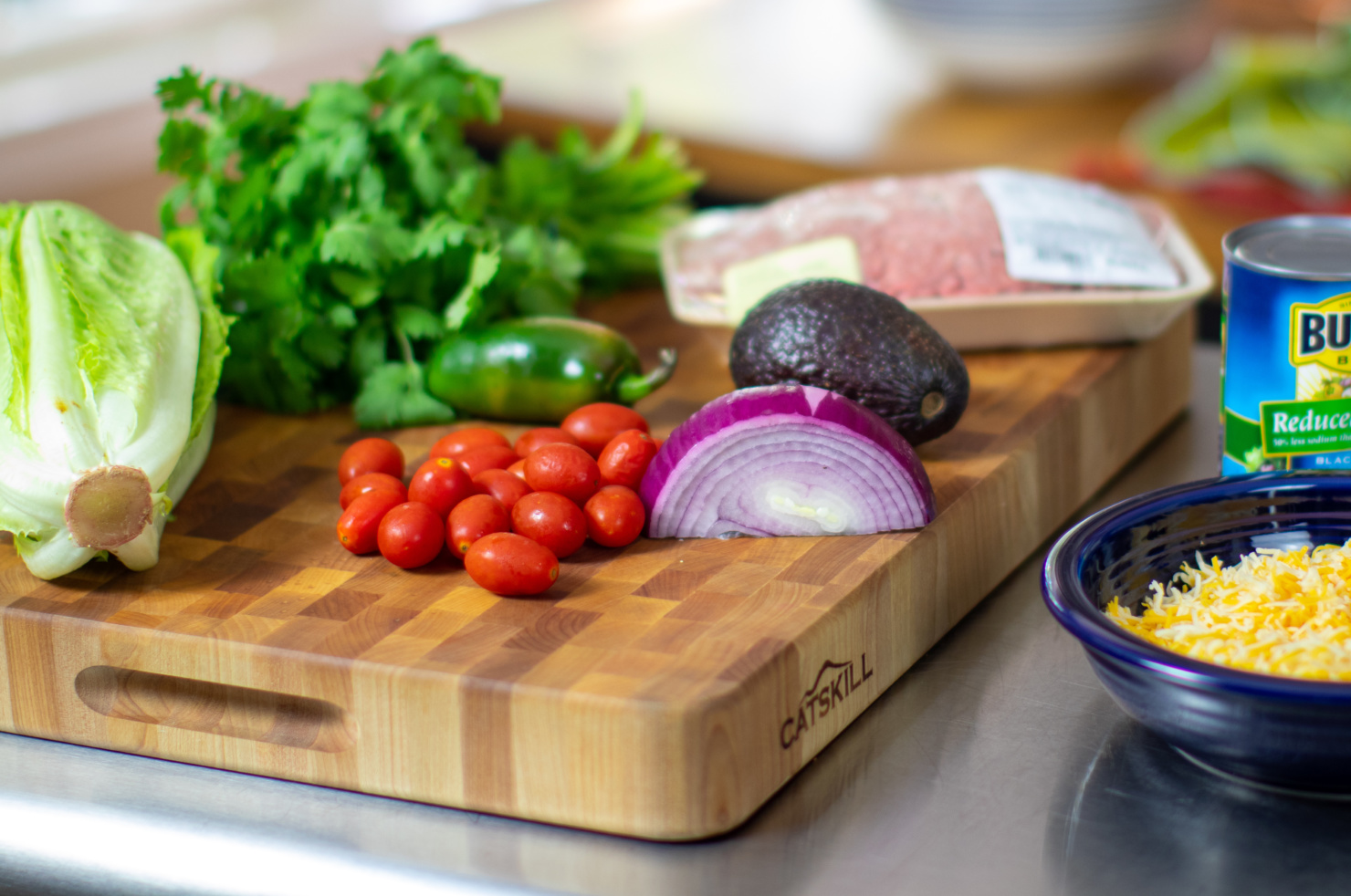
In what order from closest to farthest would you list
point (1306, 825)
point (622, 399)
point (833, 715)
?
point (1306, 825), point (833, 715), point (622, 399)

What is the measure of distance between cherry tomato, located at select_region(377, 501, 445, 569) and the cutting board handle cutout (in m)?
0.15

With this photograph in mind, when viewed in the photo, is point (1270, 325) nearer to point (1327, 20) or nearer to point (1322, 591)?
point (1322, 591)

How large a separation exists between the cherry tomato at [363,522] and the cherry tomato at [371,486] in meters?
0.02

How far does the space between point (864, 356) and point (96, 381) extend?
721mm

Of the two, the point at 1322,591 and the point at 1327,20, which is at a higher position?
the point at 1327,20

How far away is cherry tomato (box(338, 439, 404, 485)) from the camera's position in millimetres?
1410

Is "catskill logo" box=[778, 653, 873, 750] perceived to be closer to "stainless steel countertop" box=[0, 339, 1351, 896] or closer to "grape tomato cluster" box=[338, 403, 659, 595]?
"stainless steel countertop" box=[0, 339, 1351, 896]

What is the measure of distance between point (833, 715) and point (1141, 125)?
7.49 ft

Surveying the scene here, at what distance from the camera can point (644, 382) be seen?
1560 mm

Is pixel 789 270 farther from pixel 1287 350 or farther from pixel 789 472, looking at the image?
pixel 1287 350

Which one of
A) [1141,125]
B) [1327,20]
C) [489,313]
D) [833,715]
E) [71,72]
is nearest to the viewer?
[833,715]

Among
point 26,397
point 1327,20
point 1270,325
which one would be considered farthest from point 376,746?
point 1327,20

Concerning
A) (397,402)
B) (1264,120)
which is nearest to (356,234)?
(397,402)

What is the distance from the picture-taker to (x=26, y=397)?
1.30 meters
